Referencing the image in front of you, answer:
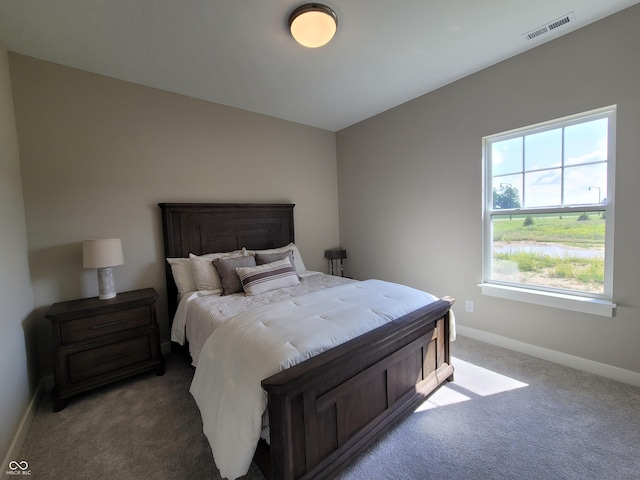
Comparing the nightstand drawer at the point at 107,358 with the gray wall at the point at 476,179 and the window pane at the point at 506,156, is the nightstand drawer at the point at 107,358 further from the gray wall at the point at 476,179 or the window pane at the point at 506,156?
the window pane at the point at 506,156

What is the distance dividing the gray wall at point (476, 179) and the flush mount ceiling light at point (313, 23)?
1.72 m

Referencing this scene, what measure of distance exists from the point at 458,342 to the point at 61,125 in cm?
431

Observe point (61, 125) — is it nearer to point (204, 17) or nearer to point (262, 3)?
point (204, 17)

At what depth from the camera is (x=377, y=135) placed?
12.2ft

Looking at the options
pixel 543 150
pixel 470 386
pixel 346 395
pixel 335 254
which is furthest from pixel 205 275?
pixel 543 150

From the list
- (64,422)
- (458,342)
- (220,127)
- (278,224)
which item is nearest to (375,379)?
(458,342)

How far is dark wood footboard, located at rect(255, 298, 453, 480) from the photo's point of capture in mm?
1229

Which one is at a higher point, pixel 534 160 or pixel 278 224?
pixel 534 160

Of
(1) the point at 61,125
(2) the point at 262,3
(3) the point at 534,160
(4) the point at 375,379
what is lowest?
(4) the point at 375,379

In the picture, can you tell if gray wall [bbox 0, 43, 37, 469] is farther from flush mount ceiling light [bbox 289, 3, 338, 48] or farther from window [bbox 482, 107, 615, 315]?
window [bbox 482, 107, 615, 315]

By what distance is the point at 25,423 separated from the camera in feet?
5.94

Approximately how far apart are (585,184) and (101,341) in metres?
4.16

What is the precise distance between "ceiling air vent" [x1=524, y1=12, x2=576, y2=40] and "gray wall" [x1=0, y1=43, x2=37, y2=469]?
397 cm
